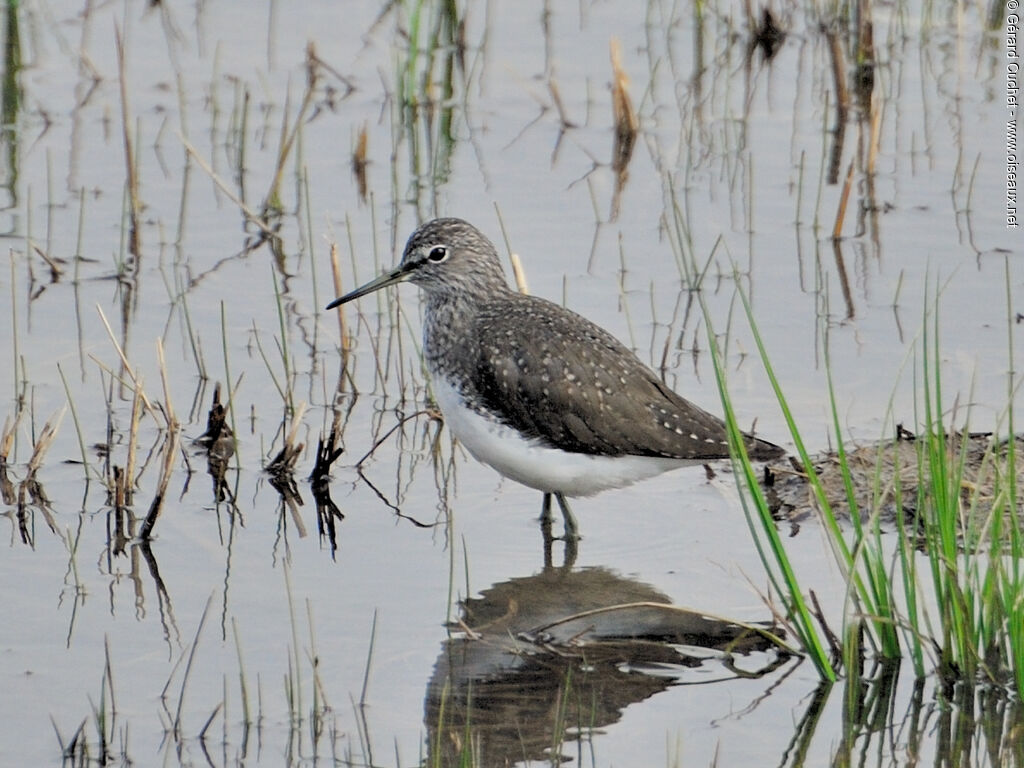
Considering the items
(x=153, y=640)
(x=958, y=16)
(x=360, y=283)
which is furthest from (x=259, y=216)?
(x=958, y=16)

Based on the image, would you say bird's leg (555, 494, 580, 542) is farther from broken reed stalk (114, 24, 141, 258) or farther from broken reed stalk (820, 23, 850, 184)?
broken reed stalk (820, 23, 850, 184)

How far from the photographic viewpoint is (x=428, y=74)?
1212 centimetres

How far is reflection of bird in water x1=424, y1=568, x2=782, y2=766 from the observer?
545 centimetres

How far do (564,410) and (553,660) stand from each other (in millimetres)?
1372

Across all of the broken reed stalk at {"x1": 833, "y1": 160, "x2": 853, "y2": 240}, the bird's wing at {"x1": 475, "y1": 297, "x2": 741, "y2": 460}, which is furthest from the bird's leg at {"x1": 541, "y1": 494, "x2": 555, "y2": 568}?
the broken reed stalk at {"x1": 833, "y1": 160, "x2": 853, "y2": 240}

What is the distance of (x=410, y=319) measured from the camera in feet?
30.3

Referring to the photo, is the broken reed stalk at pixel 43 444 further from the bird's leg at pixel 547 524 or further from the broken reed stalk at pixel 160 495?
the bird's leg at pixel 547 524

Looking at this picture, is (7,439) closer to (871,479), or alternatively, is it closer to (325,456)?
(325,456)

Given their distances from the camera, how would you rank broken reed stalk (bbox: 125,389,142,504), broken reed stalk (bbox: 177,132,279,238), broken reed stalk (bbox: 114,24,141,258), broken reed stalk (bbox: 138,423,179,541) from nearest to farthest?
1. broken reed stalk (bbox: 138,423,179,541)
2. broken reed stalk (bbox: 125,389,142,504)
3. broken reed stalk (bbox: 114,24,141,258)
4. broken reed stalk (bbox: 177,132,279,238)

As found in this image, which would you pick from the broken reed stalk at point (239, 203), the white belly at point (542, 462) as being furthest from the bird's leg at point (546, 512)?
the broken reed stalk at point (239, 203)

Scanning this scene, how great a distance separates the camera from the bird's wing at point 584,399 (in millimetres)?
6988

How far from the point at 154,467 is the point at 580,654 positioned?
2.55m

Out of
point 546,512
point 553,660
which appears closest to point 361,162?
point 546,512

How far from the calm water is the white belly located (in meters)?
0.30
